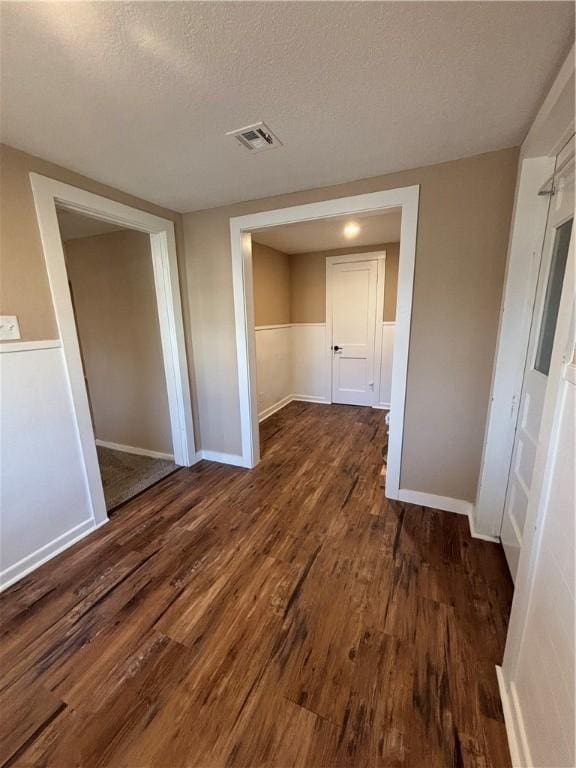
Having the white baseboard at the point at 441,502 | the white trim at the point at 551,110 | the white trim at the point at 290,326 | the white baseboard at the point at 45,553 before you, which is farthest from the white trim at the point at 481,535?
the white trim at the point at 290,326

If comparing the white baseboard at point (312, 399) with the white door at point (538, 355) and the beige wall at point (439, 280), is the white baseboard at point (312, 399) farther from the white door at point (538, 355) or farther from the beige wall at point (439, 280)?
the white door at point (538, 355)

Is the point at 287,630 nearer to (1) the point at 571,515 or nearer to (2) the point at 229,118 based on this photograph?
(1) the point at 571,515

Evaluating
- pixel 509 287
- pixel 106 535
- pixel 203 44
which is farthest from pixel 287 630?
pixel 203 44

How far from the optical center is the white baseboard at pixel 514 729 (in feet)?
3.06

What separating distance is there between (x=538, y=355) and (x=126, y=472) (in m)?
3.30

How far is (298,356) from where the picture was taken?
5.11 meters

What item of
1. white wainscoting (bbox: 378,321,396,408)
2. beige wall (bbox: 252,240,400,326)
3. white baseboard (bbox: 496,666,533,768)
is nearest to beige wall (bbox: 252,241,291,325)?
beige wall (bbox: 252,240,400,326)

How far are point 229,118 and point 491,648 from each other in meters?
2.64

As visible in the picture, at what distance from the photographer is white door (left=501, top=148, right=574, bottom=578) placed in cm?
138

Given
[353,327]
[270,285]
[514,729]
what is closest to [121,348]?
[270,285]

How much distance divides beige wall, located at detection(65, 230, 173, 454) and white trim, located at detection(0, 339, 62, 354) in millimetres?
1123

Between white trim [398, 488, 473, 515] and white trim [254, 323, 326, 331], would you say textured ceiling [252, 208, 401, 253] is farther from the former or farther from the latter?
white trim [398, 488, 473, 515]

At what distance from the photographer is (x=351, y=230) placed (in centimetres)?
347

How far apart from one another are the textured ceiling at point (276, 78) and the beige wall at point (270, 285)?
2.21m
